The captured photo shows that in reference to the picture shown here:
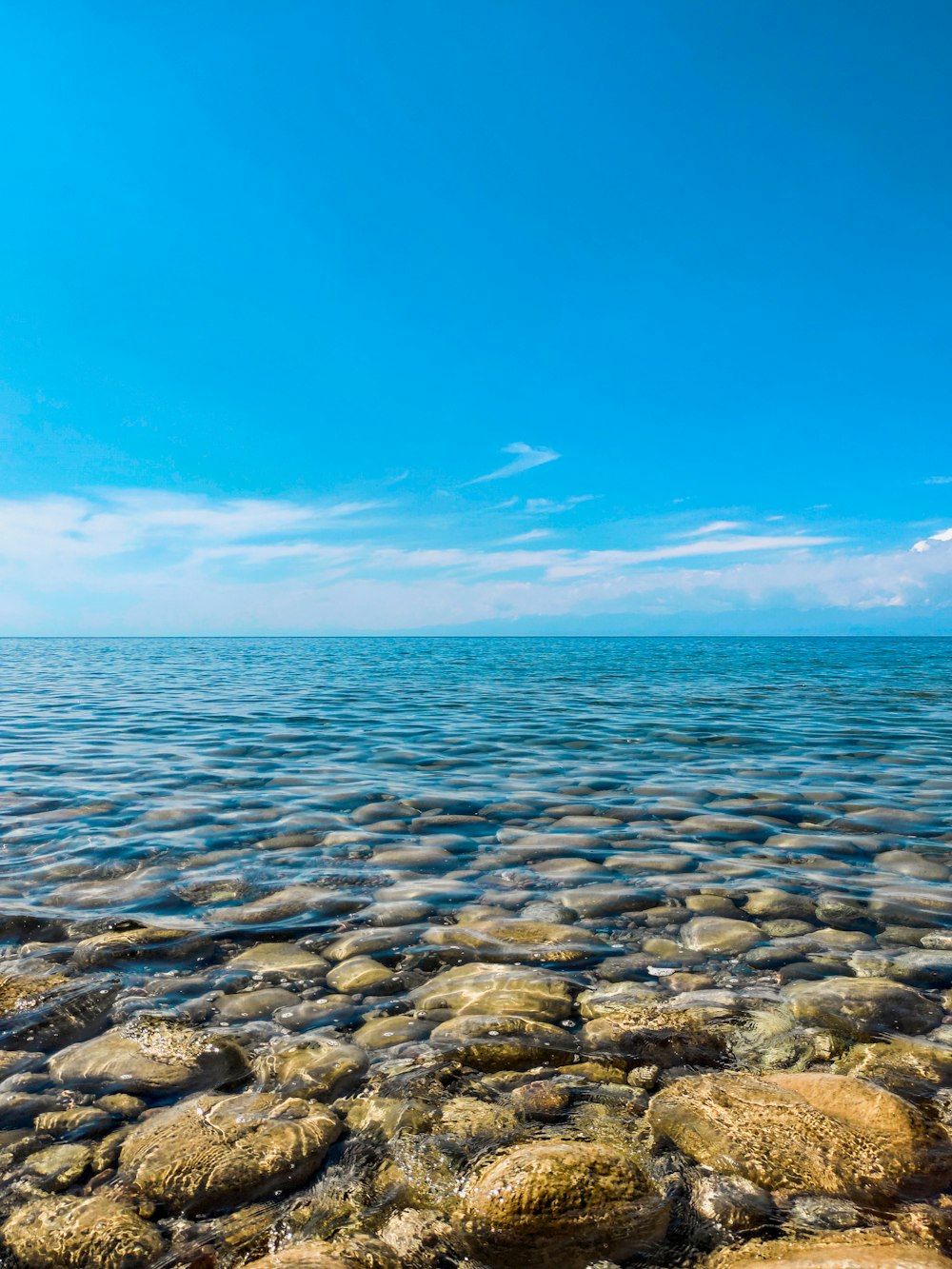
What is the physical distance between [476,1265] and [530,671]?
38.5m

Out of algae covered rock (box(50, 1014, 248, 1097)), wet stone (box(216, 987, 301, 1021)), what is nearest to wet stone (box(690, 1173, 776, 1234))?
algae covered rock (box(50, 1014, 248, 1097))

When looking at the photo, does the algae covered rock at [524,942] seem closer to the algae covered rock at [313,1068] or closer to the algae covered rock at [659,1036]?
the algae covered rock at [659,1036]

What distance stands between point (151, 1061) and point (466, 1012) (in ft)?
5.77

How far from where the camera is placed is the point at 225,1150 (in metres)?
3.23

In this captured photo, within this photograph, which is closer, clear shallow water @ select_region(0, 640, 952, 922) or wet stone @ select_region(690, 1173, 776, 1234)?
wet stone @ select_region(690, 1173, 776, 1234)

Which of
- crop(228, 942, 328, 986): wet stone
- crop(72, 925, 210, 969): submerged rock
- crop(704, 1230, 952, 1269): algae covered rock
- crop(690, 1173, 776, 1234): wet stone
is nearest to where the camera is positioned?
crop(704, 1230, 952, 1269): algae covered rock

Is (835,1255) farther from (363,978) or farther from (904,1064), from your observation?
(363,978)

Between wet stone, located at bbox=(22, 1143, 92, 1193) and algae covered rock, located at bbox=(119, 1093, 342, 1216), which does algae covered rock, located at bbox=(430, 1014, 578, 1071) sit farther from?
wet stone, located at bbox=(22, 1143, 92, 1193)

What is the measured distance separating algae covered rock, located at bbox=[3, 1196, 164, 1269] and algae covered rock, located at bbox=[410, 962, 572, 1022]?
2.10 meters

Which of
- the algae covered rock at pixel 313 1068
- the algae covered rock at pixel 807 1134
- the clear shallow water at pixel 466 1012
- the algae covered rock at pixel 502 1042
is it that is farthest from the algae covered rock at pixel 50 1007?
the algae covered rock at pixel 807 1134

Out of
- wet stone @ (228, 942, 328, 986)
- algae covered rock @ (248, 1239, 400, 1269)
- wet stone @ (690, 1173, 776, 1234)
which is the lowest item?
wet stone @ (228, 942, 328, 986)

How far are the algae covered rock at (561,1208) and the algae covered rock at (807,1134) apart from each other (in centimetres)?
42

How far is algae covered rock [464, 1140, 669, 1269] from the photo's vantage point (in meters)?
2.71

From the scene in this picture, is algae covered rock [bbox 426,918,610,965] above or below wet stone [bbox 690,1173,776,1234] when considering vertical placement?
below
